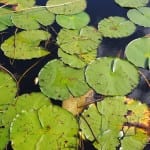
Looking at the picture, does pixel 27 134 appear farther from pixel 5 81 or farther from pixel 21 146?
pixel 5 81

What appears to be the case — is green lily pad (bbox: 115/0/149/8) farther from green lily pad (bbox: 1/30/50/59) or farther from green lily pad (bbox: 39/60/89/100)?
green lily pad (bbox: 39/60/89/100)

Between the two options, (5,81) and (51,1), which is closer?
(5,81)

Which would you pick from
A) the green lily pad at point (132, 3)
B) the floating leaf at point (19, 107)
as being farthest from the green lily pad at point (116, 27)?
the floating leaf at point (19, 107)

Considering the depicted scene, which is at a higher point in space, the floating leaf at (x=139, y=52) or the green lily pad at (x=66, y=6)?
the green lily pad at (x=66, y=6)

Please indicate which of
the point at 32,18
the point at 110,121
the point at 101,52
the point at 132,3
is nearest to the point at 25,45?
the point at 32,18

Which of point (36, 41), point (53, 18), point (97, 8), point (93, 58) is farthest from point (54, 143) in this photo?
point (97, 8)

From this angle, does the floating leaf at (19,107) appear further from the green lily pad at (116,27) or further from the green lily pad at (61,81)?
the green lily pad at (116,27)

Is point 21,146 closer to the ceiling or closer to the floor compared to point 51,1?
closer to the floor
